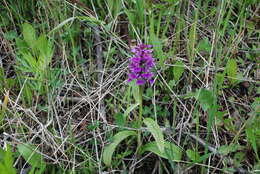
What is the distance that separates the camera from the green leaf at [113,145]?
1342mm

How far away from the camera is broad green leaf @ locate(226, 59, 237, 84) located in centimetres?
164

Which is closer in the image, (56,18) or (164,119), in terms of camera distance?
(164,119)

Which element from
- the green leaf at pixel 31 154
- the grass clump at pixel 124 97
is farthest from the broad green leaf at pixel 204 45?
the green leaf at pixel 31 154

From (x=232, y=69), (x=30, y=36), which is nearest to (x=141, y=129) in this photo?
(x=232, y=69)

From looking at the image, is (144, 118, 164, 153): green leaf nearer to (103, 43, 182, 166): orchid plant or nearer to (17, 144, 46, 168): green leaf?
(103, 43, 182, 166): orchid plant

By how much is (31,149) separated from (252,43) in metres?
1.31

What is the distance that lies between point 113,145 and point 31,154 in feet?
1.06

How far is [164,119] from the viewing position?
1.53 m

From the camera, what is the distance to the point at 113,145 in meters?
1.36

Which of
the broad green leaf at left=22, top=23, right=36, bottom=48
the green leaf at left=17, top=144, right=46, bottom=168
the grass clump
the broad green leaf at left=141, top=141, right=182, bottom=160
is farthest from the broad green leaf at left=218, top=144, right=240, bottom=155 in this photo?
the broad green leaf at left=22, top=23, right=36, bottom=48

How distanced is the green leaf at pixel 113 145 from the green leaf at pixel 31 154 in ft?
0.81

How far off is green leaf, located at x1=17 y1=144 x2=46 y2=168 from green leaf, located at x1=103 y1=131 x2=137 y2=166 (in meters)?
0.25

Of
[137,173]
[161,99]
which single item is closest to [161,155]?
[137,173]

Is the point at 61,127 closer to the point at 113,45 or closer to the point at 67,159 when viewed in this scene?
the point at 67,159
